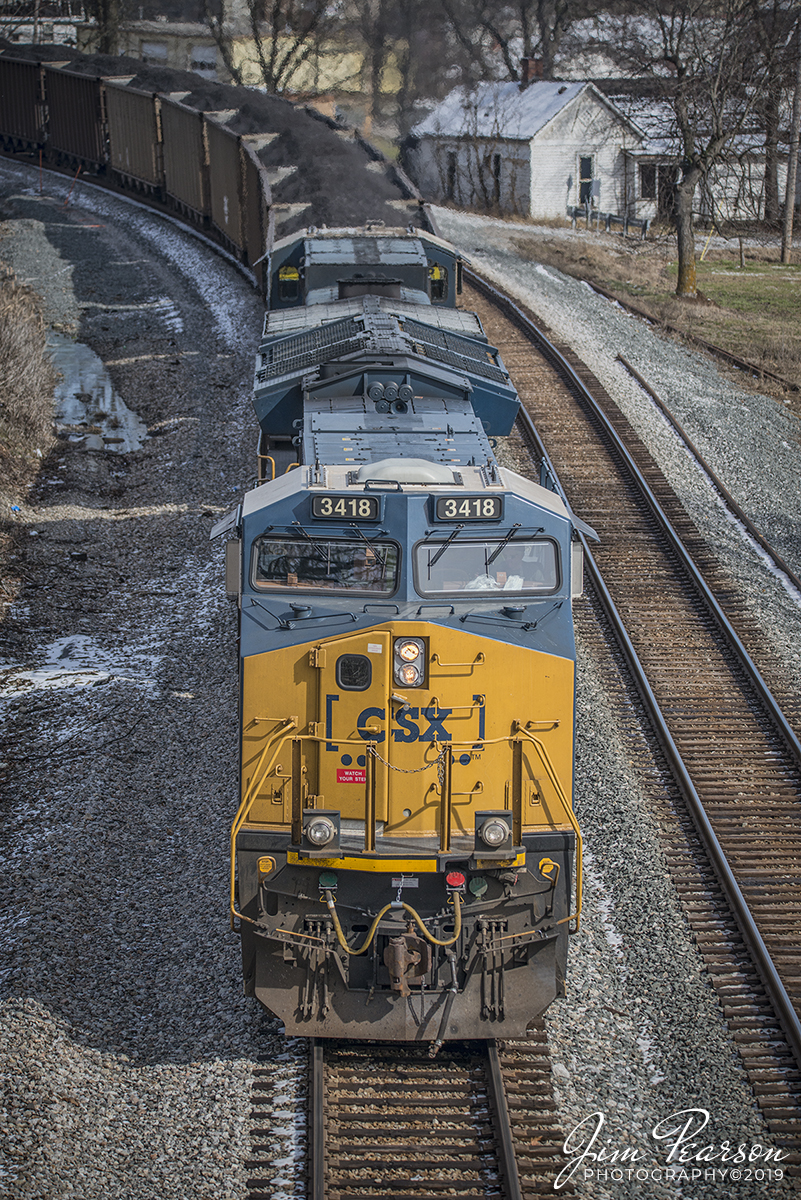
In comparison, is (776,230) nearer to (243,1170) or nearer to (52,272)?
(52,272)

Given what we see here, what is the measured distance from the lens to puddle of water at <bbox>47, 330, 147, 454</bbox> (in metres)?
21.9

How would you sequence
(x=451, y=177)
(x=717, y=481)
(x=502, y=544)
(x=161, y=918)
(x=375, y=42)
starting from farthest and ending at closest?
(x=375, y=42)
(x=451, y=177)
(x=717, y=481)
(x=161, y=918)
(x=502, y=544)

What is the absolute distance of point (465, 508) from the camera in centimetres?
799

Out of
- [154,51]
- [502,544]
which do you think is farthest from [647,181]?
[502,544]

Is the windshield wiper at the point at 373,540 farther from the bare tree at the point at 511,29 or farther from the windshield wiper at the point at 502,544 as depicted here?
the bare tree at the point at 511,29

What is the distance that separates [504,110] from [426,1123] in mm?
52174

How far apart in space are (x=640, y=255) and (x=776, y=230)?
34.2 feet

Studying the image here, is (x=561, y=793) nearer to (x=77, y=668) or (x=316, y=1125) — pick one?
(x=316, y=1125)

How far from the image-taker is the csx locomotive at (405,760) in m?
7.85

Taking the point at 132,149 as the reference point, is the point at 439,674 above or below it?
below

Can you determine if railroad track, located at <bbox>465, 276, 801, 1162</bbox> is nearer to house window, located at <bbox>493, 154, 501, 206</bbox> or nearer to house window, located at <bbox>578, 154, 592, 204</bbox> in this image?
house window, located at <bbox>578, 154, 592, 204</bbox>

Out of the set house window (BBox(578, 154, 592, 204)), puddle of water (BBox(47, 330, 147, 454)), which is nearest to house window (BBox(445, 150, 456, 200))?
Answer: house window (BBox(578, 154, 592, 204))

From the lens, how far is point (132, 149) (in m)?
38.2

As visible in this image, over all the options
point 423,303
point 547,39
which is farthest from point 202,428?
point 547,39
